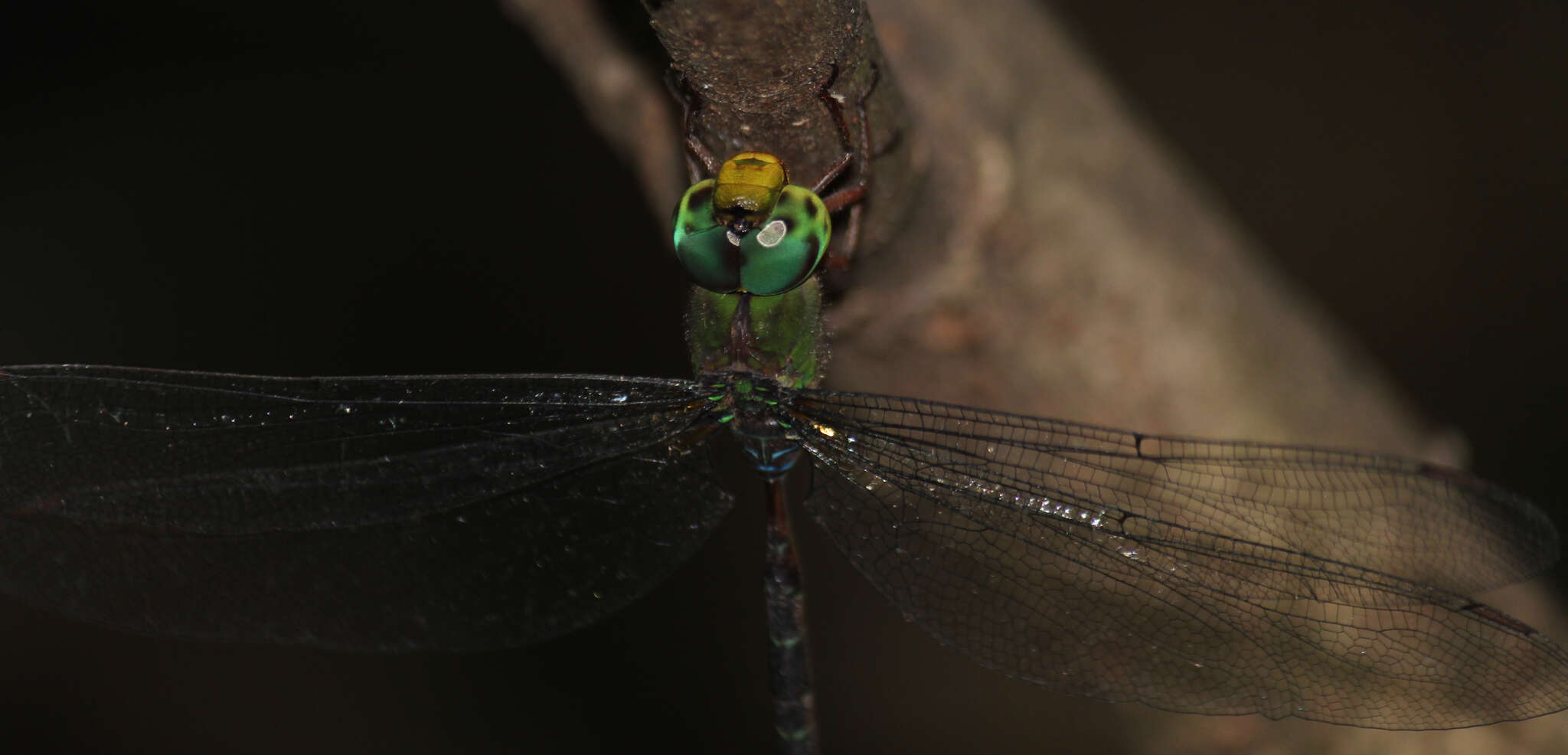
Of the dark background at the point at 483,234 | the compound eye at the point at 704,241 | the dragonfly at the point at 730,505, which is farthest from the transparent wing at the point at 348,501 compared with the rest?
the dark background at the point at 483,234

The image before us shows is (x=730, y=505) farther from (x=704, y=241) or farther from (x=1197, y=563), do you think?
(x=1197, y=563)

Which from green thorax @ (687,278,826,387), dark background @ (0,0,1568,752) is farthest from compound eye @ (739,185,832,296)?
dark background @ (0,0,1568,752)

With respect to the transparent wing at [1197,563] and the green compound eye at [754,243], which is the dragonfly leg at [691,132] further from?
the transparent wing at [1197,563]

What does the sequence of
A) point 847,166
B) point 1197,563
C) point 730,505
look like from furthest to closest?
point 730,505 → point 1197,563 → point 847,166

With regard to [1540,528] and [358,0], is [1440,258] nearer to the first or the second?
[1540,528]

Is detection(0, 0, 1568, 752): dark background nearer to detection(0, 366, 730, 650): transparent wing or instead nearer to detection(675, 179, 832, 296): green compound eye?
detection(0, 366, 730, 650): transparent wing

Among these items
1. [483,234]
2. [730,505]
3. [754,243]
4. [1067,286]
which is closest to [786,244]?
[754,243]
